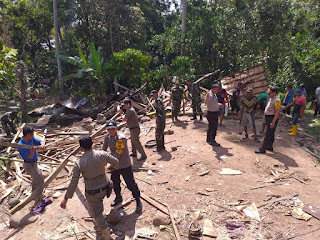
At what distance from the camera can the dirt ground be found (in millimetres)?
4320

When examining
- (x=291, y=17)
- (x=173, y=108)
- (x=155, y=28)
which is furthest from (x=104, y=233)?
(x=155, y=28)

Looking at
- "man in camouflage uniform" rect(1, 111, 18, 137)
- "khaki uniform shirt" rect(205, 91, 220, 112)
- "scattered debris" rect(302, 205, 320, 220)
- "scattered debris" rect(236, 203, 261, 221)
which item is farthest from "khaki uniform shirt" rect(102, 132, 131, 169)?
"man in camouflage uniform" rect(1, 111, 18, 137)

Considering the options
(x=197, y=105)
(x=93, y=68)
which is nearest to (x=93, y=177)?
(x=197, y=105)

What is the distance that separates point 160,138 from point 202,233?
3695mm

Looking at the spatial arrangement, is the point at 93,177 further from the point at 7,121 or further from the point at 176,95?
the point at 7,121

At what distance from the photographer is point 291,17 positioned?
13.2 m

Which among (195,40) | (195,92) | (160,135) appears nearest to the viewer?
(160,135)

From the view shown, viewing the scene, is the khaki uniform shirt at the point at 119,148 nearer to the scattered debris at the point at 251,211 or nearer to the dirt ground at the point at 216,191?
the dirt ground at the point at 216,191

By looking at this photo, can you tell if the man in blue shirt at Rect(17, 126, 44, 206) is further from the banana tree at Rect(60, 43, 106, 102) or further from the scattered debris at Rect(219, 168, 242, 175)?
the banana tree at Rect(60, 43, 106, 102)

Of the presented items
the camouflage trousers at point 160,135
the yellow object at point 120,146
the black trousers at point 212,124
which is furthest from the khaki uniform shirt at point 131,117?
the black trousers at point 212,124

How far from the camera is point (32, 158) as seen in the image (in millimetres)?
5129

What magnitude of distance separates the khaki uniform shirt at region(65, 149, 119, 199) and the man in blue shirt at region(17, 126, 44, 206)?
1.77 metres

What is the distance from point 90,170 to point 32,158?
7.10 feet

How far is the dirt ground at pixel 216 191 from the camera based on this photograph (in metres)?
4.32
